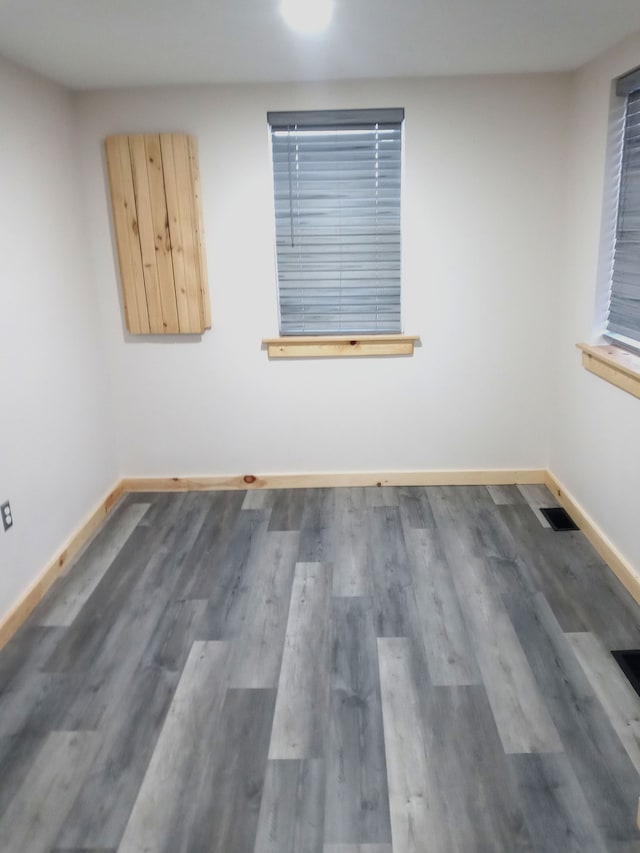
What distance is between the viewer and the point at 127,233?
11.1 feet

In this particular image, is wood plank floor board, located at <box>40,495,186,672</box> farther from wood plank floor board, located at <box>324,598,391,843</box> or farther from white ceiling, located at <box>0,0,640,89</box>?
white ceiling, located at <box>0,0,640,89</box>

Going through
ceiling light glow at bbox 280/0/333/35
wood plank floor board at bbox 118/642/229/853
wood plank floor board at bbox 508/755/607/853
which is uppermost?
ceiling light glow at bbox 280/0/333/35

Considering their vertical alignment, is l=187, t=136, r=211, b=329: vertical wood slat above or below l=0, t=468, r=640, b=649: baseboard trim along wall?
above

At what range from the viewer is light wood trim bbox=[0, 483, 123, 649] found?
8.23ft

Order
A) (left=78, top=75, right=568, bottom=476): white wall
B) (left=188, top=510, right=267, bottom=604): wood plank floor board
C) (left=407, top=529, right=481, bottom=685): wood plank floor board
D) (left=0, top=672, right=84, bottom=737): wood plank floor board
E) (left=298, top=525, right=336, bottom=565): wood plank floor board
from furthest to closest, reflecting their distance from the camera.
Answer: (left=78, top=75, right=568, bottom=476): white wall, (left=298, top=525, right=336, bottom=565): wood plank floor board, (left=188, top=510, right=267, bottom=604): wood plank floor board, (left=407, top=529, right=481, bottom=685): wood plank floor board, (left=0, top=672, right=84, bottom=737): wood plank floor board

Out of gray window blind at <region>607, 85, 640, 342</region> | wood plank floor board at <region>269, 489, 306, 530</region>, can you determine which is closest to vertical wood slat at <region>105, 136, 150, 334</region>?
wood plank floor board at <region>269, 489, 306, 530</region>

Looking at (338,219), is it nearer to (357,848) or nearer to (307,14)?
(307,14)

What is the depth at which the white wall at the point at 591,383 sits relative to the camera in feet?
8.79

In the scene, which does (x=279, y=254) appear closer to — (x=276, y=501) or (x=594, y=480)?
(x=276, y=501)

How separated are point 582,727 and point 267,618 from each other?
119 cm

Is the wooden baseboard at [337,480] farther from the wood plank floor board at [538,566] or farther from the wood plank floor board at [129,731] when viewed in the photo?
the wood plank floor board at [129,731]

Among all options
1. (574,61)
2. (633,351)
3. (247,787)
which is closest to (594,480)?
(633,351)

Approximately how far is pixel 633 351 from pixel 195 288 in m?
2.17

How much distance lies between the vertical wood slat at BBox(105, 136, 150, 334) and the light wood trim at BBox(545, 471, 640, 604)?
2.41 meters
